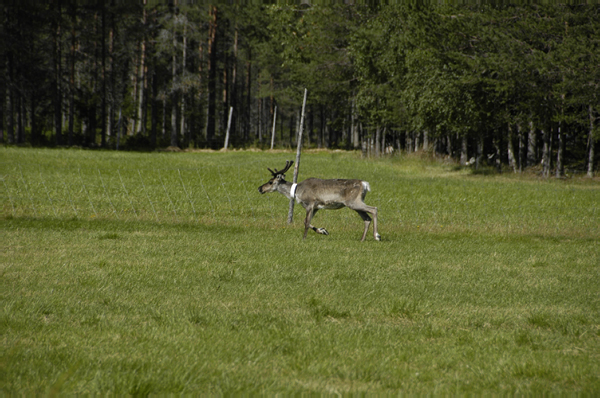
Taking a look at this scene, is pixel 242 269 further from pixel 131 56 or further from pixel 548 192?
pixel 131 56

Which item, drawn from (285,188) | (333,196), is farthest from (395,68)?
(333,196)

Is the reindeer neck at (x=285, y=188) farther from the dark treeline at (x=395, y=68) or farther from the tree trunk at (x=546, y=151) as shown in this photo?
the tree trunk at (x=546, y=151)

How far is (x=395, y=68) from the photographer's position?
39.9m

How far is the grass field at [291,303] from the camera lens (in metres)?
5.51

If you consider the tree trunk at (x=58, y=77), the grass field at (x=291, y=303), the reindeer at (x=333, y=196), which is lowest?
the grass field at (x=291, y=303)

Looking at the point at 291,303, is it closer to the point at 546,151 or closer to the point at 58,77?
the point at 546,151

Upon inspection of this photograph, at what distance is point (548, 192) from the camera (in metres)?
27.8

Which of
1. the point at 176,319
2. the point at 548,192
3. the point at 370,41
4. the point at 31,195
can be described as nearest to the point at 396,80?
the point at 370,41

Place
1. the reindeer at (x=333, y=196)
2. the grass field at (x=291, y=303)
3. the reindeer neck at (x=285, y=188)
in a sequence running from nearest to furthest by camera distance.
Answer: the grass field at (x=291, y=303), the reindeer at (x=333, y=196), the reindeer neck at (x=285, y=188)

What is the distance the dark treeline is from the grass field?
613 centimetres

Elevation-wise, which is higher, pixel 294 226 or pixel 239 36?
pixel 239 36

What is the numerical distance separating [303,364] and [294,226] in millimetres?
11018

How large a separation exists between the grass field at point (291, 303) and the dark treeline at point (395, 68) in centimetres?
613

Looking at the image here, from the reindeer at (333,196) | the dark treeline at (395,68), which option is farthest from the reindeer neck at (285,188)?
the dark treeline at (395,68)
